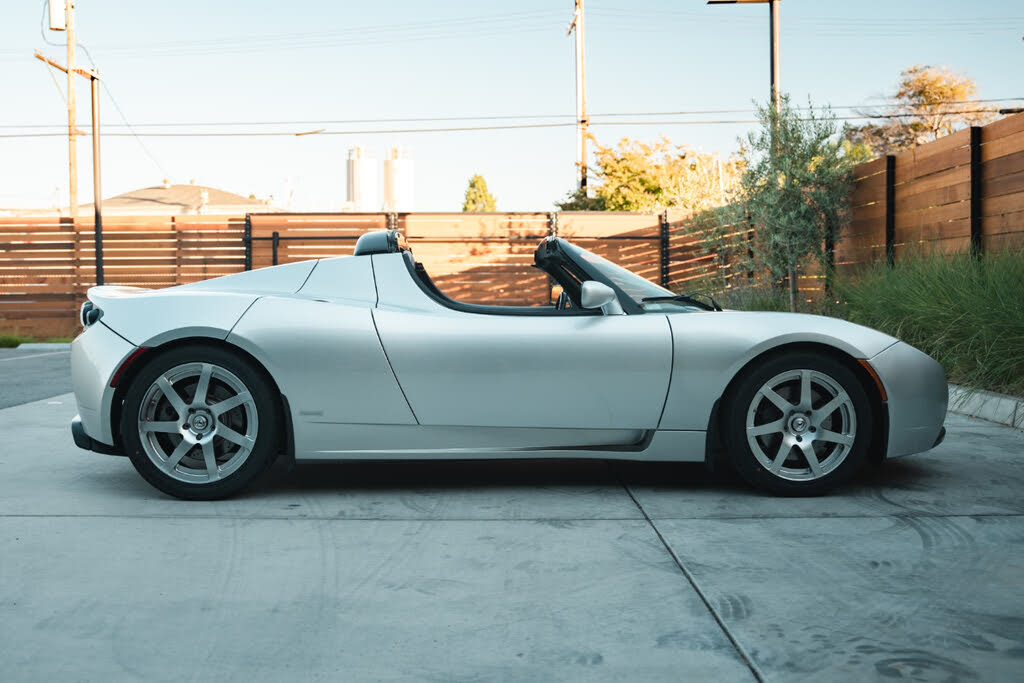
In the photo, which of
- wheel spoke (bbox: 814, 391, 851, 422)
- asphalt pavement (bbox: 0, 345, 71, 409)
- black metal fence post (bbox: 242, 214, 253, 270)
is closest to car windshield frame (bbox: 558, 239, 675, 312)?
wheel spoke (bbox: 814, 391, 851, 422)

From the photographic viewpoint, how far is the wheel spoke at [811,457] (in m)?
4.11

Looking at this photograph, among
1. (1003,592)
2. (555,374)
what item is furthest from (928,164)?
(1003,592)

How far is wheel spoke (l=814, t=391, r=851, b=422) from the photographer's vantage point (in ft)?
13.5

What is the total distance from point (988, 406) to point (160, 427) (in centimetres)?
526

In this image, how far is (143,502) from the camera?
163 inches

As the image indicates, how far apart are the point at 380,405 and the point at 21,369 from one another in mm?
9958

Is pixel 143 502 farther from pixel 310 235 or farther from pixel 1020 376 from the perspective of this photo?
pixel 310 235

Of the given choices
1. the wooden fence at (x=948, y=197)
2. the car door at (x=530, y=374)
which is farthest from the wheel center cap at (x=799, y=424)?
the wooden fence at (x=948, y=197)

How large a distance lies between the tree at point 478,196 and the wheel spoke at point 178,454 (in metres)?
81.1

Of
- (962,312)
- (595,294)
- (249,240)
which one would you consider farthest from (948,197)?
(249,240)

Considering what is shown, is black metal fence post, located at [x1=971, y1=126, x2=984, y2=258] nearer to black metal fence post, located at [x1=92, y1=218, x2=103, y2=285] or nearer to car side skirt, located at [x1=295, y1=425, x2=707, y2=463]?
car side skirt, located at [x1=295, y1=425, x2=707, y2=463]

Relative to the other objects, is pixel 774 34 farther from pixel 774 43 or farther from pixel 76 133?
pixel 76 133

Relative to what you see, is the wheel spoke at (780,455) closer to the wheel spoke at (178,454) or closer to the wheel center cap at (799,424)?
the wheel center cap at (799,424)

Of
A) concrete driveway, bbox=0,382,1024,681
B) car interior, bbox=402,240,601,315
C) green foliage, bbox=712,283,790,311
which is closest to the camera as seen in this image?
concrete driveway, bbox=0,382,1024,681
